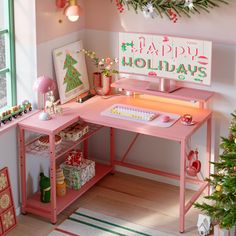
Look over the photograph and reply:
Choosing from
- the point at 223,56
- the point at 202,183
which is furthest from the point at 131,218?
the point at 223,56

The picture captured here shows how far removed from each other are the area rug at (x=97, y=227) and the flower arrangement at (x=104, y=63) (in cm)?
116

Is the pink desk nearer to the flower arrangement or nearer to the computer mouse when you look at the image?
the computer mouse

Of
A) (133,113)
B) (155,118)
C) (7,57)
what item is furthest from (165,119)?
(7,57)

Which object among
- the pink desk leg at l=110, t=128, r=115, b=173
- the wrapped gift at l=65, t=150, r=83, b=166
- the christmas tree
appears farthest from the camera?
the pink desk leg at l=110, t=128, r=115, b=173

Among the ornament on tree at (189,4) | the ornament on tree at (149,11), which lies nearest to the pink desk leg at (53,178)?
Answer: the ornament on tree at (149,11)

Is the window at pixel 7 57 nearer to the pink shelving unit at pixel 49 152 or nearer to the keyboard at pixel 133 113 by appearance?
the pink shelving unit at pixel 49 152

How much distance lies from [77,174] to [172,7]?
1.47 meters

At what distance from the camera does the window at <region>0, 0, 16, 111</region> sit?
4.24 metres

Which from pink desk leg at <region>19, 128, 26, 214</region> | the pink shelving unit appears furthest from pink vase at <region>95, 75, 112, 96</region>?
pink desk leg at <region>19, 128, 26, 214</region>

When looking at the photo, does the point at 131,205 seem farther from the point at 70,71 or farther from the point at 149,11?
the point at 149,11

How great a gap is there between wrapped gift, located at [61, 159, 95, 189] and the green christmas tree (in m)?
0.61

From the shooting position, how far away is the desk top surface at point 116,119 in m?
4.11

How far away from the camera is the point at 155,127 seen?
13.7 feet

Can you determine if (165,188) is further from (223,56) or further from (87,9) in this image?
(87,9)
